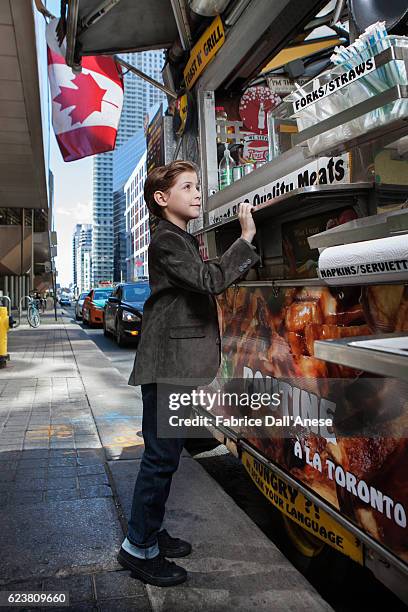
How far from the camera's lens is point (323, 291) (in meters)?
2.24

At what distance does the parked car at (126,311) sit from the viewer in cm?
1343

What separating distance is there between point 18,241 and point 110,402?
99.5 feet

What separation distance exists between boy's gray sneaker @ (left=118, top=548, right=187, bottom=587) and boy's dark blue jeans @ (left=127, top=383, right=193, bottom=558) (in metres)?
0.04

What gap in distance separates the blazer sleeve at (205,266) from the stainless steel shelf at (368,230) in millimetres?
371

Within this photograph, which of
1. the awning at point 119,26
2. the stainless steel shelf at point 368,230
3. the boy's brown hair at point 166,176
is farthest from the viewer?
the awning at point 119,26

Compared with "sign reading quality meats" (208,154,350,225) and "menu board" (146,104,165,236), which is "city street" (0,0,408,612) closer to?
"sign reading quality meats" (208,154,350,225)

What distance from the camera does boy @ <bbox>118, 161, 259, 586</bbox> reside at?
2.29 metres

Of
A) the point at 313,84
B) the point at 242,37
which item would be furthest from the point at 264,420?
the point at 242,37

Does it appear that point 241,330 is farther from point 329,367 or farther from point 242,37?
point 242,37

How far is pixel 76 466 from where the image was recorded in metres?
4.00

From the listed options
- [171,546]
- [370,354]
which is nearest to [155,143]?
[171,546]

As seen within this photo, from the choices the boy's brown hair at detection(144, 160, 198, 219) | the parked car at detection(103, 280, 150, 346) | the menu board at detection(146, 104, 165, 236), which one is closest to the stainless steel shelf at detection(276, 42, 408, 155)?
the boy's brown hair at detection(144, 160, 198, 219)

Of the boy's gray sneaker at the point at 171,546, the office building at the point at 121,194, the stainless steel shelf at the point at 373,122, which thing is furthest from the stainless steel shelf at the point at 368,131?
the office building at the point at 121,194

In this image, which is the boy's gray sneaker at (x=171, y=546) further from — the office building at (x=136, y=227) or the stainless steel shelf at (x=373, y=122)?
the office building at (x=136, y=227)
